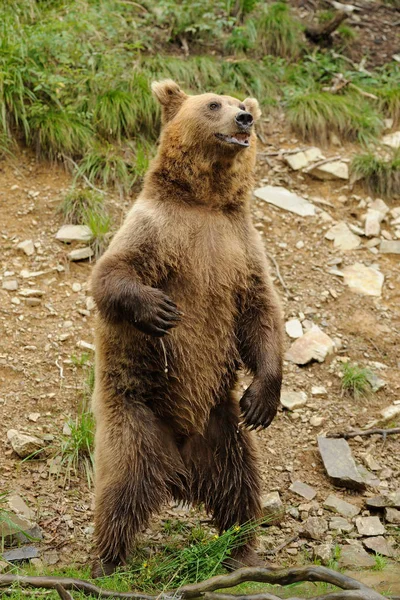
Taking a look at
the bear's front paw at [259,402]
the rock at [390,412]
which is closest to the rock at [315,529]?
the bear's front paw at [259,402]

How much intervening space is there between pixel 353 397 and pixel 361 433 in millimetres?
447

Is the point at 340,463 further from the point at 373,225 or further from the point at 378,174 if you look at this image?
the point at 378,174

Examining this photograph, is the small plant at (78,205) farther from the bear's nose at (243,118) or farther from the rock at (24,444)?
the bear's nose at (243,118)

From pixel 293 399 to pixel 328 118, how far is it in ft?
11.7

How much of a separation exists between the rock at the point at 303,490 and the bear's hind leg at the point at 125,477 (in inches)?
53.6

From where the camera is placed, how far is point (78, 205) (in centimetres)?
780

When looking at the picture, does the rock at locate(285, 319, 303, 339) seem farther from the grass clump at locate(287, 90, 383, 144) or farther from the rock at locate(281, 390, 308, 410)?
the grass clump at locate(287, 90, 383, 144)

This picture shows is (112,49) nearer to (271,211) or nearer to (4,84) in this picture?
(4,84)

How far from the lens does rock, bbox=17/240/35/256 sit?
7.51 metres

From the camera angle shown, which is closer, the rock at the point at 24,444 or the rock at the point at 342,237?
the rock at the point at 24,444

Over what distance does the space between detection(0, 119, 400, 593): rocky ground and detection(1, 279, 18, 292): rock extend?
1cm

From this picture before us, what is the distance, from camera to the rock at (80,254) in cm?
753

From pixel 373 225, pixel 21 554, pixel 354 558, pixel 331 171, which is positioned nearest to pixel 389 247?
pixel 373 225

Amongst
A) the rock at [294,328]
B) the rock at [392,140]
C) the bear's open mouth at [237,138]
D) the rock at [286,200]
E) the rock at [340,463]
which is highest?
the bear's open mouth at [237,138]
